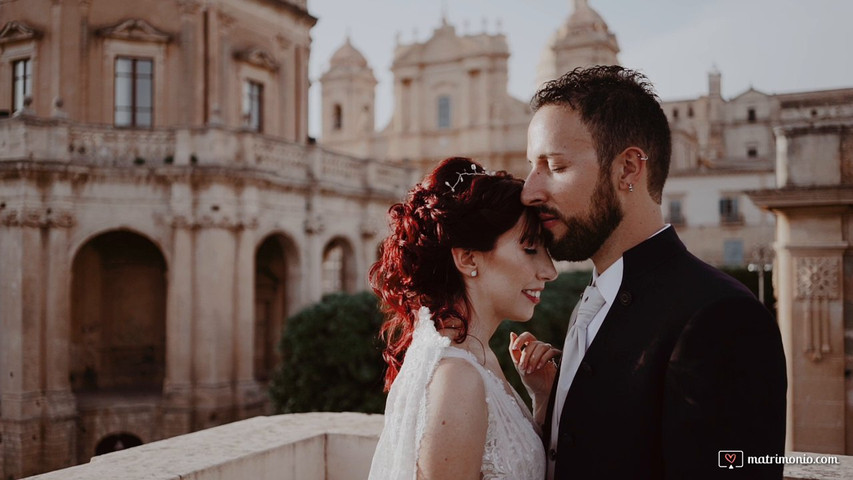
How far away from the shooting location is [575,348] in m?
2.46

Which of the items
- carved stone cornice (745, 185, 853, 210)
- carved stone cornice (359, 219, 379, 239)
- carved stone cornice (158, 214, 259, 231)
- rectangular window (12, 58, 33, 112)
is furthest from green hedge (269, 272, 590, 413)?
rectangular window (12, 58, 33, 112)

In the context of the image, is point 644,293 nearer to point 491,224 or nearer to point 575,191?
point 575,191

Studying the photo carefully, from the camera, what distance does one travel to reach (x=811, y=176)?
9328 millimetres

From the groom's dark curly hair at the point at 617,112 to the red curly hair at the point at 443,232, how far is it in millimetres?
367

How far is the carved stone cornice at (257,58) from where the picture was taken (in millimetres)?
20688

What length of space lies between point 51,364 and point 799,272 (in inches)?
590

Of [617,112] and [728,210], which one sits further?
[728,210]

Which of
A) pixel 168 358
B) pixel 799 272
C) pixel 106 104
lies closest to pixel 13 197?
pixel 106 104

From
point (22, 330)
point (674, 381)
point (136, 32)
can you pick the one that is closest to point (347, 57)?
point (136, 32)

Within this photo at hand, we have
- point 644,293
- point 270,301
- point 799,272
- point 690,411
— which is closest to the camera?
point 690,411

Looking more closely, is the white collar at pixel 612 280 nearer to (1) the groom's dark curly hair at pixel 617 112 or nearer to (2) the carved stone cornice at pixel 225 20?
(1) the groom's dark curly hair at pixel 617 112

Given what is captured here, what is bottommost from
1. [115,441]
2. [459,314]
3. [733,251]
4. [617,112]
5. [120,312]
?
[115,441]

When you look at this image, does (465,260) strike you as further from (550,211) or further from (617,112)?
(617,112)

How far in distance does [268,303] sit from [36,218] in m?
6.97
